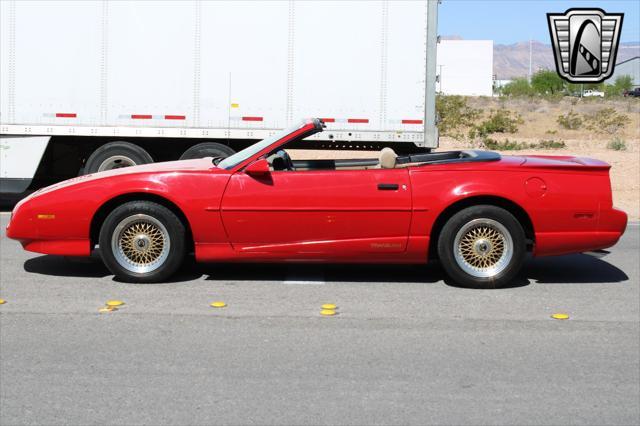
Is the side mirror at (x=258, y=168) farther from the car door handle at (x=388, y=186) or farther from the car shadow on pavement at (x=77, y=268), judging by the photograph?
the car shadow on pavement at (x=77, y=268)

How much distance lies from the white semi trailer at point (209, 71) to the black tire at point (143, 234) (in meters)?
6.58

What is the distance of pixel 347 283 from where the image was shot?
864cm

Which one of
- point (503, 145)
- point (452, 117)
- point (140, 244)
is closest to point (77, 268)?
point (140, 244)

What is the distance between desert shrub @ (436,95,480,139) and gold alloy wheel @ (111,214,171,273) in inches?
1015

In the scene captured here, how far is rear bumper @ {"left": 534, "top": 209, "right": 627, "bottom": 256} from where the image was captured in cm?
845

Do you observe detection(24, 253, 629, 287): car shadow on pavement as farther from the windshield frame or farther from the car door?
the windshield frame

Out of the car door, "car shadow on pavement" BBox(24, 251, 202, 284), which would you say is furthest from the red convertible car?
"car shadow on pavement" BBox(24, 251, 202, 284)

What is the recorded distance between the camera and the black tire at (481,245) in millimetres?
8344

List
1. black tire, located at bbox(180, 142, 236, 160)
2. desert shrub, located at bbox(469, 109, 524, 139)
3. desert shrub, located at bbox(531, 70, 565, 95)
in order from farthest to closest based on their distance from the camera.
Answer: desert shrub, located at bbox(531, 70, 565, 95), desert shrub, located at bbox(469, 109, 524, 139), black tire, located at bbox(180, 142, 236, 160)

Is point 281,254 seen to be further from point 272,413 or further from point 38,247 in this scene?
point 272,413

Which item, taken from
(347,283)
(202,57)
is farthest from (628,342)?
(202,57)

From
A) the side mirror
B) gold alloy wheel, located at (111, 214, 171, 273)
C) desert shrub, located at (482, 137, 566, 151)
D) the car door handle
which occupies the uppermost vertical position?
desert shrub, located at (482, 137, 566, 151)

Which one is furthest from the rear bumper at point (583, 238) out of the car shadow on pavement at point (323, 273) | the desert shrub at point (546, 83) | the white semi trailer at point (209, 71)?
the desert shrub at point (546, 83)

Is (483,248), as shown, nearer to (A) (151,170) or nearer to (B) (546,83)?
(A) (151,170)
